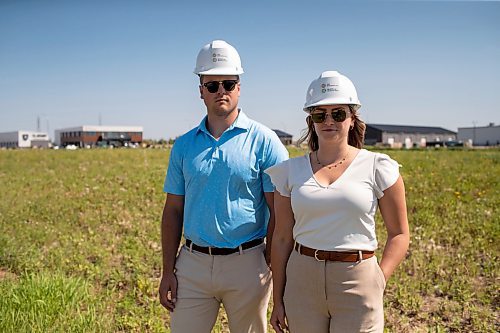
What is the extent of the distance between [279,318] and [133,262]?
435 cm

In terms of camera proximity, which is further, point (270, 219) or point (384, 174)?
point (270, 219)

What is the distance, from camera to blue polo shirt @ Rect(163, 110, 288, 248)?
2.85 meters

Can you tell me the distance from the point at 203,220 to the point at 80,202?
28.7 ft

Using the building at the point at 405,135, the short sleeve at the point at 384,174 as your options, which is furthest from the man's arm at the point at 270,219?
the building at the point at 405,135

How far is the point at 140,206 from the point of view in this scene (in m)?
10.4

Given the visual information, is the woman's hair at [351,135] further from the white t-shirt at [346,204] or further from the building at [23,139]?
the building at [23,139]

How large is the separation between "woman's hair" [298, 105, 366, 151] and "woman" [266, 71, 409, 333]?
3.8 inches

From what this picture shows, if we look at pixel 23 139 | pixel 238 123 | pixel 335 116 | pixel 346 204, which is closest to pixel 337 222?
pixel 346 204

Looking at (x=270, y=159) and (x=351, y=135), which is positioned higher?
(x=351, y=135)

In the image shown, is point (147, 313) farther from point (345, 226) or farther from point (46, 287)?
point (345, 226)

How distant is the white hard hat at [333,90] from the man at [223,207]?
0.56m

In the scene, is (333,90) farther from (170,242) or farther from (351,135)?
(170,242)

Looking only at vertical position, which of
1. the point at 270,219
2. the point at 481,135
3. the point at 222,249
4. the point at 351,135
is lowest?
the point at 222,249

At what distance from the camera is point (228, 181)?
2848 millimetres
